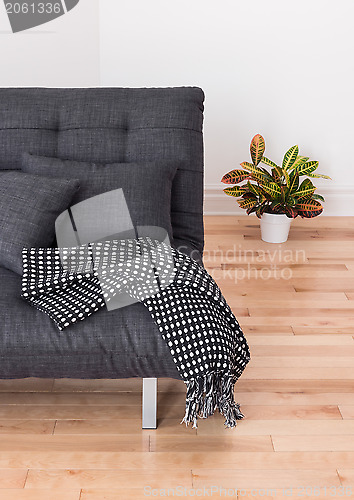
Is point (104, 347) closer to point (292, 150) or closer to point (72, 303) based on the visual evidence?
point (72, 303)

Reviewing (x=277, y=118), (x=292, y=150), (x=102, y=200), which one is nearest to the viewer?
(x=102, y=200)

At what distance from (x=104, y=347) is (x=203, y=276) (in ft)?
1.25

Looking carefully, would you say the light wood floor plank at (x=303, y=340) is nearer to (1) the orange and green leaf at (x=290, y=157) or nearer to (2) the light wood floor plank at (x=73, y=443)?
(2) the light wood floor plank at (x=73, y=443)

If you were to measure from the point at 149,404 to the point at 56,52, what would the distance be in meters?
2.29

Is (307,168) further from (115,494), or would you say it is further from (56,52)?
(115,494)

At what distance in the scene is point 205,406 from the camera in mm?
1655

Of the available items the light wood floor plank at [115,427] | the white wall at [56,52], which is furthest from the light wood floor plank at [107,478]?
the white wall at [56,52]

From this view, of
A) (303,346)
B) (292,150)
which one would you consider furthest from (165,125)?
(292,150)

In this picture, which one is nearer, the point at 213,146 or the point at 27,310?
the point at 27,310

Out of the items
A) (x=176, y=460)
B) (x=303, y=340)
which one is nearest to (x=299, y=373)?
(x=303, y=340)

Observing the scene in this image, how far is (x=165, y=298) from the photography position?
166cm

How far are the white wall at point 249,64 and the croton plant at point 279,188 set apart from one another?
368 mm

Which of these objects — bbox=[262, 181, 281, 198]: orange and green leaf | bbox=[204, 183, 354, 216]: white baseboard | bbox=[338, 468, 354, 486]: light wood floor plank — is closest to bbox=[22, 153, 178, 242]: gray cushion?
bbox=[338, 468, 354, 486]: light wood floor plank

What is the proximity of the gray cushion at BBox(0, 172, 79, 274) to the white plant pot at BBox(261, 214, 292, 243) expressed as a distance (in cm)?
144
